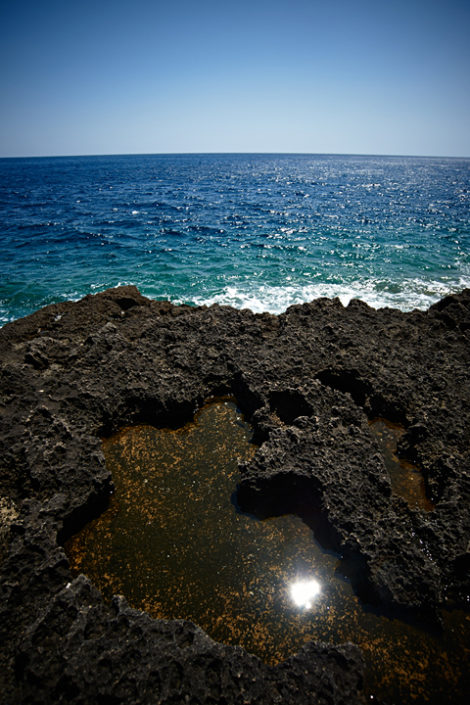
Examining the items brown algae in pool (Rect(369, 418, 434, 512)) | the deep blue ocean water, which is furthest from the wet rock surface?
the deep blue ocean water

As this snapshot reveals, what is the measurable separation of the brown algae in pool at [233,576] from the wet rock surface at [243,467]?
0.23 m

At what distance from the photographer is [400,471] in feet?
16.0

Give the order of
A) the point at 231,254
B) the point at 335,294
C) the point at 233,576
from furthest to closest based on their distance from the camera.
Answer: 1. the point at 231,254
2. the point at 335,294
3. the point at 233,576

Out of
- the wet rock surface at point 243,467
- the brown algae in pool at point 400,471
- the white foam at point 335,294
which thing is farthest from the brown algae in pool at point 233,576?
the white foam at point 335,294

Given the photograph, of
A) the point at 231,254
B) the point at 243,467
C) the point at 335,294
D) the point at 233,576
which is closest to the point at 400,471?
the point at 243,467

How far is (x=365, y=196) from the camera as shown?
44.0 metres

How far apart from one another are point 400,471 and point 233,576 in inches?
114

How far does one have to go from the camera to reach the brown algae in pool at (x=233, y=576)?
10.3 feet

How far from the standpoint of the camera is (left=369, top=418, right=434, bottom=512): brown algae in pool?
14.8 ft

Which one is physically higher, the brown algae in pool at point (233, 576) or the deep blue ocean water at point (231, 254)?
the deep blue ocean water at point (231, 254)

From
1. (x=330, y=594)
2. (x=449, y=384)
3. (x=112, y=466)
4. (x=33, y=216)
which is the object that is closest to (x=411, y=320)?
(x=449, y=384)

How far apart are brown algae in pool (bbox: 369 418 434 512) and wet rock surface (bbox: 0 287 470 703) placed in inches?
6.2

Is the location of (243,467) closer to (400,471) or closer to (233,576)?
(233,576)

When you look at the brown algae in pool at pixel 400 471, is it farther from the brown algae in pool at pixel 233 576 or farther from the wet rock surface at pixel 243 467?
the brown algae in pool at pixel 233 576
